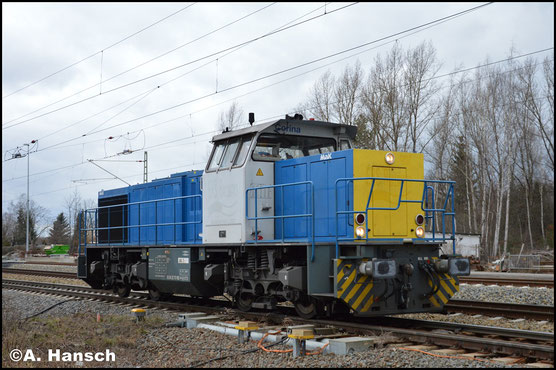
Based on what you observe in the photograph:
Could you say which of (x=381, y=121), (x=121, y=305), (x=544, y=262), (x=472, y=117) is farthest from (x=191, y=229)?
(x=472, y=117)

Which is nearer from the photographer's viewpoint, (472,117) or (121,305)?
(121,305)

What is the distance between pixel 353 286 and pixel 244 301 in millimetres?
2899

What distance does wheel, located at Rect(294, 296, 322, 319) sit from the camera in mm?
9164

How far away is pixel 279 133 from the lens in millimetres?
10211

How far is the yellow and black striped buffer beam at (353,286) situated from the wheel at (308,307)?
1052mm

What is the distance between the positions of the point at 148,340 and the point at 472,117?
30231 mm

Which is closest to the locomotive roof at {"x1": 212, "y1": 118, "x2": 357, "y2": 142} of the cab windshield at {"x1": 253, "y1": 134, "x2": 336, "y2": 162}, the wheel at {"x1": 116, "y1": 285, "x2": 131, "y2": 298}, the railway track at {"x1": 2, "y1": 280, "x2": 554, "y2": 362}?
the cab windshield at {"x1": 253, "y1": 134, "x2": 336, "y2": 162}

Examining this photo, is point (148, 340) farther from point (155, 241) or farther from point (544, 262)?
point (544, 262)

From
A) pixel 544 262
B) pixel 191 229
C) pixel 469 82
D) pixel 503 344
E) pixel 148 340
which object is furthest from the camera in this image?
pixel 469 82

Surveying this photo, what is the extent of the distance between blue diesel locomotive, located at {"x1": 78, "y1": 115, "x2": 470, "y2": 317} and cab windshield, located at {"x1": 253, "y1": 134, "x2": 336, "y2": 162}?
0.7 inches

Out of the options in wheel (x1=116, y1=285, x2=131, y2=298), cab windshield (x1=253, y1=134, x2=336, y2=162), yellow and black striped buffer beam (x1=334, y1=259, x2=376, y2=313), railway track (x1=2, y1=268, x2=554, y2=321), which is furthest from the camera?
wheel (x1=116, y1=285, x2=131, y2=298)

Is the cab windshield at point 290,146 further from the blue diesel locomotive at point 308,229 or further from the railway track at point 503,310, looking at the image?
the railway track at point 503,310

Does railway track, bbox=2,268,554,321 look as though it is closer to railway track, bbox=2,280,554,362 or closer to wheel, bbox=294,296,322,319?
railway track, bbox=2,280,554,362

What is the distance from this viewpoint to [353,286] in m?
8.29
